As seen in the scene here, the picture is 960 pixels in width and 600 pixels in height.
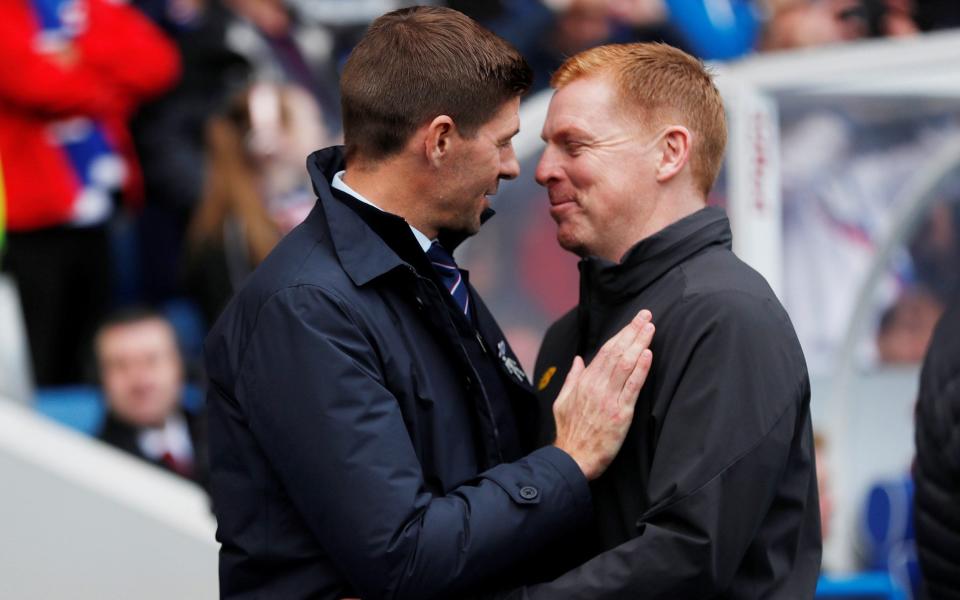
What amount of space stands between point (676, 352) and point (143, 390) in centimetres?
315

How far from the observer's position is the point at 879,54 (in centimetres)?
405

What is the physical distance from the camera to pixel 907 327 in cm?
582

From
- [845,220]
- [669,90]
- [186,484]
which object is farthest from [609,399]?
[845,220]

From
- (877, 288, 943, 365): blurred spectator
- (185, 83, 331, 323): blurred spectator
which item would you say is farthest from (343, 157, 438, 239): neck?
(877, 288, 943, 365): blurred spectator

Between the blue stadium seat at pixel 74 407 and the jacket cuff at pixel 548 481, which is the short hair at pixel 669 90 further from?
the blue stadium seat at pixel 74 407

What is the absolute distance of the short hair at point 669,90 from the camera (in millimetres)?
2498

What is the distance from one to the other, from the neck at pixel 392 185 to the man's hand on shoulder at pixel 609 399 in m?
0.38

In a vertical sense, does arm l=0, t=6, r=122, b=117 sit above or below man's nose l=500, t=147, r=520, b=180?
below

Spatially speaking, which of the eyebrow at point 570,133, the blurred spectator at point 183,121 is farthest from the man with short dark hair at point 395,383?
the blurred spectator at point 183,121

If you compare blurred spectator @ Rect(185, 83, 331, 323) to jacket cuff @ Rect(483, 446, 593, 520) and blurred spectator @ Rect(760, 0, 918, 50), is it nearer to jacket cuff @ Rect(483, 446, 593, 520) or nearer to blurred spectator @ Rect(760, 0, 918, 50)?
blurred spectator @ Rect(760, 0, 918, 50)

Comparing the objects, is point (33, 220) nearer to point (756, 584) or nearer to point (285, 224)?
point (285, 224)

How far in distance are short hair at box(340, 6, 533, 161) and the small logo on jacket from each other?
1.29ft

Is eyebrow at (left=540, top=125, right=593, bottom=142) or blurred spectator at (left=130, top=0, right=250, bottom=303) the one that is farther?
blurred spectator at (left=130, top=0, right=250, bottom=303)

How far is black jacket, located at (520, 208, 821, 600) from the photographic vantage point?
7.29 ft
